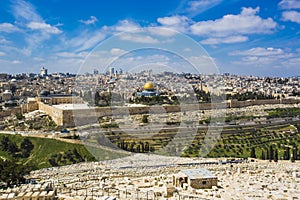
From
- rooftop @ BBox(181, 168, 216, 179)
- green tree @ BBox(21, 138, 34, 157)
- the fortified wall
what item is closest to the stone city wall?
the fortified wall

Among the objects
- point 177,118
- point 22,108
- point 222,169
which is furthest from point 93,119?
point 222,169

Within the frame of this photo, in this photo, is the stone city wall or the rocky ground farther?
the stone city wall

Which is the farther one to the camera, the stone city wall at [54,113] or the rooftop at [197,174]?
the stone city wall at [54,113]

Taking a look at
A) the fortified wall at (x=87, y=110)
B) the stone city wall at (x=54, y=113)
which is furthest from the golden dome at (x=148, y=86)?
the stone city wall at (x=54, y=113)

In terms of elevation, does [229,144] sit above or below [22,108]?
below

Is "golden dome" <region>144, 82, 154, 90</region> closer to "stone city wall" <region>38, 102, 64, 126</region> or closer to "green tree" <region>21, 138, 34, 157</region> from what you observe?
"stone city wall" <region>38, 102, 64, 126</region>

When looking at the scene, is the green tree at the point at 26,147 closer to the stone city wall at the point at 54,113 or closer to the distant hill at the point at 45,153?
the distant hill at the point at 45,153

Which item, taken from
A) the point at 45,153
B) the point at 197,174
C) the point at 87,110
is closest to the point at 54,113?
the point at 87,110

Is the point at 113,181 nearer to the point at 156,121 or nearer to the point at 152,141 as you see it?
the point at 152,141

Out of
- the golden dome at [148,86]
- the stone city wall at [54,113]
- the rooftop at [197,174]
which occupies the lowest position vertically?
the rooftop at [197,174]

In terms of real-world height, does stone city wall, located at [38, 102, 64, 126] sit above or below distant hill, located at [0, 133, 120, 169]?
above

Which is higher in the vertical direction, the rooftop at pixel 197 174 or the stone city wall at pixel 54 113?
the stone city wall at pixel 54 113

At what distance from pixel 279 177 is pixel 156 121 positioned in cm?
1532

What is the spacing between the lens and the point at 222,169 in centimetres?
1480
